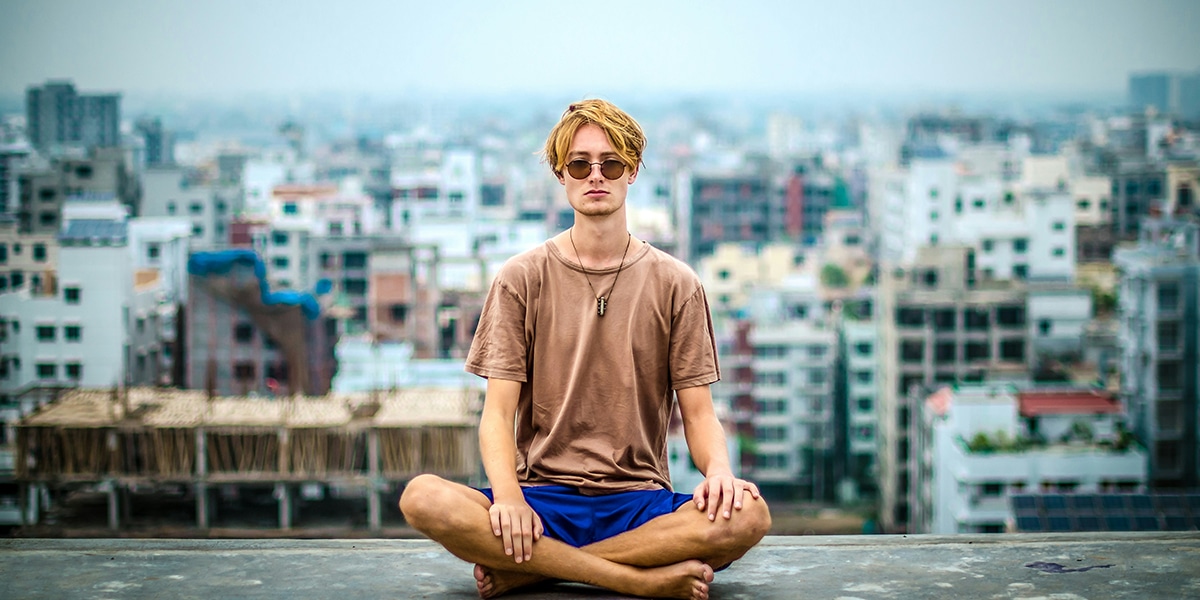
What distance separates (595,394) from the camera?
2.36m

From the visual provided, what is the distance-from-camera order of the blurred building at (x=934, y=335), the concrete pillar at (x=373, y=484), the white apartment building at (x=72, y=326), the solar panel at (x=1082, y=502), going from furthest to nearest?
the blurred building at (x=934, y=335), the white apartment building at (x=72, y=326), the concrete pillar at (x=373, y=484), the solar panel at (x=1082, y=502)

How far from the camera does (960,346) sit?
18.8 m

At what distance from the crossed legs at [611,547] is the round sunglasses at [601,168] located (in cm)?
54

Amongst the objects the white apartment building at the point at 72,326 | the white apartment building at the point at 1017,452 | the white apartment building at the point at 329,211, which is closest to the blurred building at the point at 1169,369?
the white apartment building at the point at 1017,452

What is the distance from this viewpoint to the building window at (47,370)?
16.9 meters

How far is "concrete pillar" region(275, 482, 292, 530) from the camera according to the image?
1372 centimetres

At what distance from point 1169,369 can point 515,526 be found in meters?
14.5

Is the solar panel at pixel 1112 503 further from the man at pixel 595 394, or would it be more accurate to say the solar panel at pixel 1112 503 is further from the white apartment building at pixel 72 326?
the white apartment building at pixel 72 326

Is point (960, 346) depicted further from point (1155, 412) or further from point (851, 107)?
point (851, 107)

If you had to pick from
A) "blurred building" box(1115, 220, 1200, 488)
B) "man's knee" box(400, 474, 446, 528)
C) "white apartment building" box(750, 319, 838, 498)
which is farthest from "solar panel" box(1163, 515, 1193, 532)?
"man's knee" box(400, 474, 446, 528)

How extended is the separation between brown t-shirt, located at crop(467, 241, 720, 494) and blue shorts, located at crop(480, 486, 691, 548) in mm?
28

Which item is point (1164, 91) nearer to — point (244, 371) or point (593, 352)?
point (244, 371)

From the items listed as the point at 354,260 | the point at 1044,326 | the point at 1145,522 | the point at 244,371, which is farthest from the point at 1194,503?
the point at 354,260

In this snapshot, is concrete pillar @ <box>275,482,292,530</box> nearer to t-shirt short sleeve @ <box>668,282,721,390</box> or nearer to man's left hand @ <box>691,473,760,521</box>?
t-shirt short sleeve @ <box>668,282,721,390</box>
